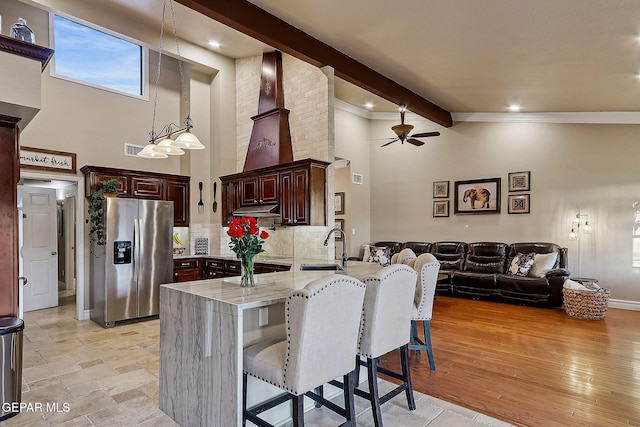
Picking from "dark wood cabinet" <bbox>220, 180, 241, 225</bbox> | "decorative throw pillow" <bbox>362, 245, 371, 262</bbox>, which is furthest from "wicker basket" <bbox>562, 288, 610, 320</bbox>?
"dark wood cabinet" <bbox>220, 180, 241, 225</bbox>

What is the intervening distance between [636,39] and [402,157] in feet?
→ 17.2

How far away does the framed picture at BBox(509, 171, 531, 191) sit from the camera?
Result: 6863 mm

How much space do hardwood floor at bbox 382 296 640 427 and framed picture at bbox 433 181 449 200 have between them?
3.10m

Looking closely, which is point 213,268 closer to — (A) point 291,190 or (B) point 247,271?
(A) point 291,190

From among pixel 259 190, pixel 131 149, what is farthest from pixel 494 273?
pixel 131 149

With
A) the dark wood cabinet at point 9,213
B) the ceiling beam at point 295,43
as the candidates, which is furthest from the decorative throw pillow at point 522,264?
the dark wood cabinet at point 9,213

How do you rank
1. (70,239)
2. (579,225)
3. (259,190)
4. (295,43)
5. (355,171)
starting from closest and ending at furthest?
1. (295,43)
2. (259,190)
3. (579,225)
4. (70,239)
5. (355,171)

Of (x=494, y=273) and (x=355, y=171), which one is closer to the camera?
(x=494, y=273)

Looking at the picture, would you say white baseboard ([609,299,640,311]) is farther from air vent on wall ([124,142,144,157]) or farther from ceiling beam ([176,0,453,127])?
air vent on wall ([124,142,144,157])

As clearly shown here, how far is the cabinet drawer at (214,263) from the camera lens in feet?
19.8

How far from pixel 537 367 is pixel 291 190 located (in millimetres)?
3644

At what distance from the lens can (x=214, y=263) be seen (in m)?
6.21

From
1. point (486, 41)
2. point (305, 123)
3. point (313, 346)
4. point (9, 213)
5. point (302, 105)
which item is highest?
point (486, 41)

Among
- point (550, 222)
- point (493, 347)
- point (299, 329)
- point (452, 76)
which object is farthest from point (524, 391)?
point (550, 222)
